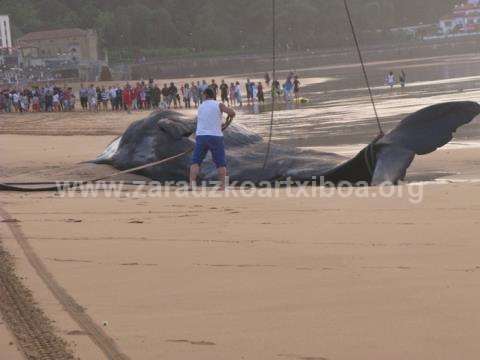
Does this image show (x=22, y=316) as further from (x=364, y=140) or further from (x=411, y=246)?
(x=364, y=140)

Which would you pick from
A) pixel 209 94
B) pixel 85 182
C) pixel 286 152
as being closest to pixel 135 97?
pixel 286 152

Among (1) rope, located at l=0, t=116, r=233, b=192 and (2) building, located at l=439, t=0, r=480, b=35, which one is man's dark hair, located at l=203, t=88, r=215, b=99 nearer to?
(1) rope, located at l=0, t=116, r=233, b=192

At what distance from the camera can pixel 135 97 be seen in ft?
138

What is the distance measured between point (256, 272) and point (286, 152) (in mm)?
7462

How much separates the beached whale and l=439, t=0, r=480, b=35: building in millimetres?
149982

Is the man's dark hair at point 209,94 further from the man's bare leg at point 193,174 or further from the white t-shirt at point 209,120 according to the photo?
the man's bare leg at point 193,174

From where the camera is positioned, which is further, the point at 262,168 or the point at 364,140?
the point at 364,140

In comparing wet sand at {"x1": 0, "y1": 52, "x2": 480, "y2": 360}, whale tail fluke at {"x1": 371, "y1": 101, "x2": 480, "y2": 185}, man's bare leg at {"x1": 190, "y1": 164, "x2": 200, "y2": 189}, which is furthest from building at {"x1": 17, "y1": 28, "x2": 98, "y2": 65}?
wet sand at {"x1": 0, "y1": 52, "x2": 480, "y2": 360}

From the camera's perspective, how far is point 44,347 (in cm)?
472

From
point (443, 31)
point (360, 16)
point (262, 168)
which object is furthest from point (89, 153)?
point (443, 31)

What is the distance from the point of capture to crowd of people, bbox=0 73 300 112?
139 ft

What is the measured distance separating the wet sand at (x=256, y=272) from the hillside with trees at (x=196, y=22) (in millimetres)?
120390

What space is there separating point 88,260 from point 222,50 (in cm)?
13198

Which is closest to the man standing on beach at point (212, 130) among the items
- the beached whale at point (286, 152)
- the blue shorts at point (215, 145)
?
the blue shorts at point (215, 145)
